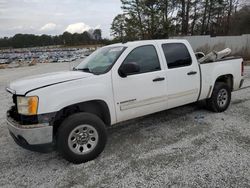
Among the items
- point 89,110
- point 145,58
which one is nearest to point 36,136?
point 89,110

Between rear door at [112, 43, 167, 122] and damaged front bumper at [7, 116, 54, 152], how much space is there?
1.14 meters

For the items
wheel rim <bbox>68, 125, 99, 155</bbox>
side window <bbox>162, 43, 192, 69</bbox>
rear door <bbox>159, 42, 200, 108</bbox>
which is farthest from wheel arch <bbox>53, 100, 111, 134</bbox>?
side window <bbox>162, 43, 192, 69</bbox>

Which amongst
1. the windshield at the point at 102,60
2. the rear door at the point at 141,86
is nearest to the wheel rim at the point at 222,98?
the rear door at the point at 141,86

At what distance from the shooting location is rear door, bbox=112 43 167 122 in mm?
3512

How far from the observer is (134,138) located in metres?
4.06

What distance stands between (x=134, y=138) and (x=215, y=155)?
56.9 inches

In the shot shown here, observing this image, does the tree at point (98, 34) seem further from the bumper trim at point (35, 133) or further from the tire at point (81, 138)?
the bumper trim at point (35, 133)

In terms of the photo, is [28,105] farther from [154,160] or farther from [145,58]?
[145,58]

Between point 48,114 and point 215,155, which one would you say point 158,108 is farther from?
point 48,114

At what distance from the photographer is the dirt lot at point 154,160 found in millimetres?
2801

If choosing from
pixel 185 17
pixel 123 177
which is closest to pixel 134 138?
pixel 123 177

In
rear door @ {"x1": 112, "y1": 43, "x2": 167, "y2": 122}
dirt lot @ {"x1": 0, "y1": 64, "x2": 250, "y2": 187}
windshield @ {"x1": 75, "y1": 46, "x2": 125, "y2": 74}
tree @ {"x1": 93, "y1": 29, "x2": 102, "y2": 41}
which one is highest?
tree @ {"x1": 93, "y1": 29, "x2": 102, "y2": 41}

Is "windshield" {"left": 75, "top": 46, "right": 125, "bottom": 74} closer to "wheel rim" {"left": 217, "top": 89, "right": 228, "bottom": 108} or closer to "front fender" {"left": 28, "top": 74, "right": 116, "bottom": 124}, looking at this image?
"front fender" {"left": 28, "top": 74, "right": 116, "bottom": 124}

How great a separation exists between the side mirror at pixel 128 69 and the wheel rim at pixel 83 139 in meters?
0.99
